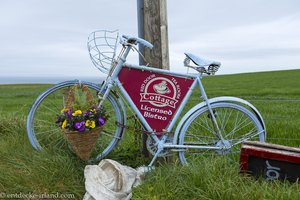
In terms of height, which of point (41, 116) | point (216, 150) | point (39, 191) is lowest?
point (39, 191)

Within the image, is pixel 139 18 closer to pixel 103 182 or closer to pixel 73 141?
pixel 73 141

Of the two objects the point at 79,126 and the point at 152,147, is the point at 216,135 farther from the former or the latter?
the point at 79,126

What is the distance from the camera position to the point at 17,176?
3.24 m

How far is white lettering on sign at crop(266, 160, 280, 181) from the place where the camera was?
3027 mm

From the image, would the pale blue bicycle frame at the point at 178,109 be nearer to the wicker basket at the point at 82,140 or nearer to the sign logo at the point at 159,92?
the sign logo at the point at 159,92

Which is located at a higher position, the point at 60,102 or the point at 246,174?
the point at 60,102

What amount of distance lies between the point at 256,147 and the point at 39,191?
196 cm

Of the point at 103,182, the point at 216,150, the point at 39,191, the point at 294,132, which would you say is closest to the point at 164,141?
the point at 216,150

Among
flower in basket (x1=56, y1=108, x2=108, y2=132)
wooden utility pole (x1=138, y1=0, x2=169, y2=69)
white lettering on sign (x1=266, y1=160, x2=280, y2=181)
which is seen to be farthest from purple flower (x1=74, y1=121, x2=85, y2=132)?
white lettering on sign (x1=266, y1=160, x2=280, y2=181)

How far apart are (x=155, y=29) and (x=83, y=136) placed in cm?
139

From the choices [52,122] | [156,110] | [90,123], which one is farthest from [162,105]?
[52,122]

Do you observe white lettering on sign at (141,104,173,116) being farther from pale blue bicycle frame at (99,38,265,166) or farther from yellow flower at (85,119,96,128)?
yellow flower at (85,119,96,128)

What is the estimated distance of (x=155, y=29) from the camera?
3779mm

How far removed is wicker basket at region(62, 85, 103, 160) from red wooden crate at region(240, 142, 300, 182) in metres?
1.39
